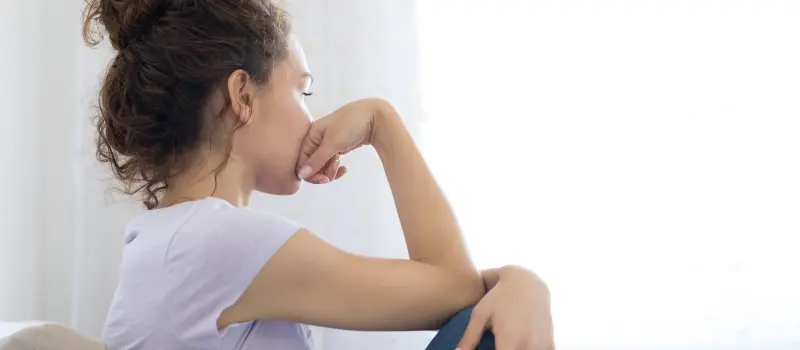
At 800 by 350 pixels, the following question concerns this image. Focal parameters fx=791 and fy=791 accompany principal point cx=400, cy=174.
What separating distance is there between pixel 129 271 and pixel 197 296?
10cm

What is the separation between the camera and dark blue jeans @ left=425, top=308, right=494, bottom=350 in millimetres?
824

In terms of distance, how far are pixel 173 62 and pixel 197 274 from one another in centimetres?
27

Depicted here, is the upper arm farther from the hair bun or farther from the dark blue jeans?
the hair bun

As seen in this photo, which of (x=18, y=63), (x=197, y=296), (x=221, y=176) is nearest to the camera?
(x=197, y=296)

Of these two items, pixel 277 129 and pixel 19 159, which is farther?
pixel 19 159

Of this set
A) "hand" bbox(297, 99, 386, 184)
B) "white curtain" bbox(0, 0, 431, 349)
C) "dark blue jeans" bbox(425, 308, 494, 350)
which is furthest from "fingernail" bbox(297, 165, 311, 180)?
"white curtain" bbox(0, 0, 431, 349)

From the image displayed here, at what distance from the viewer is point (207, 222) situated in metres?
0.84

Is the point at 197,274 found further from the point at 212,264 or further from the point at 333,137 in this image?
the point at 333,137

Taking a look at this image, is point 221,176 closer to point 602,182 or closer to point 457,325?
point 457,325

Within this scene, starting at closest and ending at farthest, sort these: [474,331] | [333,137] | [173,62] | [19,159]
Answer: [474,331] → [173,62] → [333,137] → [19,159]

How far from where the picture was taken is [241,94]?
3.22 ft

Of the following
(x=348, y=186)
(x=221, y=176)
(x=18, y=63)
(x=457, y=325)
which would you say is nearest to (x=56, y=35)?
(x=18, y=63)

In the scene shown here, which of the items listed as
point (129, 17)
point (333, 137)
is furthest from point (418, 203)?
point (129, 17)

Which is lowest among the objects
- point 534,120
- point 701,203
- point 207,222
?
point 701,203
